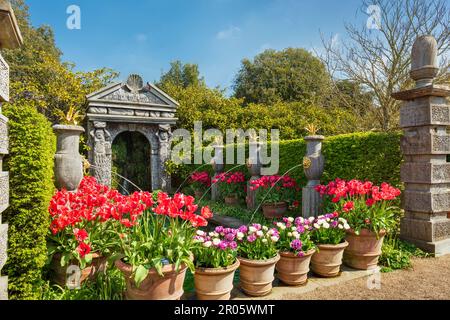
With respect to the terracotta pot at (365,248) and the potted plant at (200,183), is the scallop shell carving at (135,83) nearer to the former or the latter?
the potted plant at (200,183)

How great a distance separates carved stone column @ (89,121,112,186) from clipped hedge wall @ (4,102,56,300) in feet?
19.5

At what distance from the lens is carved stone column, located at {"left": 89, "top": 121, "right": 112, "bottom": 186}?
815 cm

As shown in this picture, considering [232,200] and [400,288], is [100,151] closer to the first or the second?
[232,200]

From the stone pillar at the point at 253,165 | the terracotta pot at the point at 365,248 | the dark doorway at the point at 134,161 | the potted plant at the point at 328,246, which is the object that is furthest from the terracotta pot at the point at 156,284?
the dark doorway at the point at 134,161

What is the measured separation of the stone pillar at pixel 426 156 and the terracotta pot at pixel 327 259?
1.64m

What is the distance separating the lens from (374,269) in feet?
11.2

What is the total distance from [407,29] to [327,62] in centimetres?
212

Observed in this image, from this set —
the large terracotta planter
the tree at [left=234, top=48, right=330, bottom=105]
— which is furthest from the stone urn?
the tree at [left=234, top=48, right=330, bottom=105]

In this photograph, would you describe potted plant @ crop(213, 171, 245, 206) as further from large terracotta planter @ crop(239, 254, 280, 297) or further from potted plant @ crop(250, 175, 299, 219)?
large terracotta planter @ crop(239, 254, 280, 297)

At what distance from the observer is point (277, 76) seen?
66.8 feet

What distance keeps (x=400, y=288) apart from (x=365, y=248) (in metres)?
0.54

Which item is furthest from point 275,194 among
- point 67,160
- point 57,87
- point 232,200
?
point 57,87
